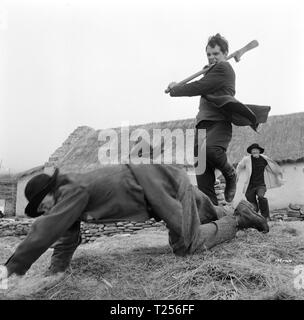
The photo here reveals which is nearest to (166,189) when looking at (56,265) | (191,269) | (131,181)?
(131,181)

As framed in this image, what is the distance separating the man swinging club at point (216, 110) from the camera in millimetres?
5355

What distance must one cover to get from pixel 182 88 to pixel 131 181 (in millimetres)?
1681

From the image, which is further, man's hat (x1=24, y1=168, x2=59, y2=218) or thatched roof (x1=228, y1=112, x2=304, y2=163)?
thatched roof (x1=228, y1=112, x2=304, y2=163)

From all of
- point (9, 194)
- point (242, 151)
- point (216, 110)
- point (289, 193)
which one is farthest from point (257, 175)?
point (9, 194)

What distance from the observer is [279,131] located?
21.1m

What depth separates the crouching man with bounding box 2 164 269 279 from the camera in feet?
11.5

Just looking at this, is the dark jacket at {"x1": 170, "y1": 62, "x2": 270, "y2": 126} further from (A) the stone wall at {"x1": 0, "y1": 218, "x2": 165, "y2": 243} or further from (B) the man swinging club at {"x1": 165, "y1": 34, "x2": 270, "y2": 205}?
(A) the stone wall at {"x1": 0, "y1": 218, "x2": 165, "y2": 243}

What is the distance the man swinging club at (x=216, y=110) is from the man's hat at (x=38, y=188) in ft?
6.75

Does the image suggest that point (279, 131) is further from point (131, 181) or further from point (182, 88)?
point (131, 181)

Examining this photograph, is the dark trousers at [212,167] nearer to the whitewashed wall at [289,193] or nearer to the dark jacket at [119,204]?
the dark jacket at [119,204]

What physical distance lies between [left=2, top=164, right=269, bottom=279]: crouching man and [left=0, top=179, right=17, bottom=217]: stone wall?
63.3ft

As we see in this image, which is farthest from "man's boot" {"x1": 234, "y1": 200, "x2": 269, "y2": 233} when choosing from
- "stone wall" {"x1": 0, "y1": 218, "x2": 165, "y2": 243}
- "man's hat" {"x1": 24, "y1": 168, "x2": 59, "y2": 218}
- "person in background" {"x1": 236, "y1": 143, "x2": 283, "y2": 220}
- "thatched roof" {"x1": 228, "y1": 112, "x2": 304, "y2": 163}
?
"thatched roof" {"x1": 228, "y1": 112, "x2": 304, "y2": 163}

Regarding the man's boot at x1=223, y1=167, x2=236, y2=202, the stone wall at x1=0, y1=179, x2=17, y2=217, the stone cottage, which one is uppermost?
the man's boot at x1=223, y1=167, x2=236, y2=202

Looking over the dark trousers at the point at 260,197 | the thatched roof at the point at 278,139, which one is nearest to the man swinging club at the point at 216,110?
the dark trousers at the point at 260,197
